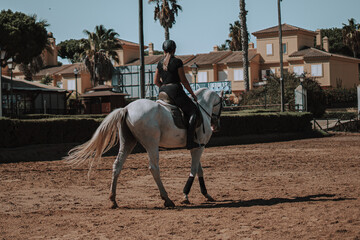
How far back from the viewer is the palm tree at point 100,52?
63031 millimetres

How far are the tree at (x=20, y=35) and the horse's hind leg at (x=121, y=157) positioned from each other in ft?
132

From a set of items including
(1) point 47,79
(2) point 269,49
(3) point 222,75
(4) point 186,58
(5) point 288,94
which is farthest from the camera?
(4) point 186,58

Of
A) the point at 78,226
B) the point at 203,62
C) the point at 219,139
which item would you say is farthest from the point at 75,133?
the point at 203,62

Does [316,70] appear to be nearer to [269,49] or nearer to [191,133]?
[269,49]

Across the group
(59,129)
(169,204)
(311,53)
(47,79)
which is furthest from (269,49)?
(169,204)

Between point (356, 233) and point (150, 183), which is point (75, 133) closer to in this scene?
point (150, 183)

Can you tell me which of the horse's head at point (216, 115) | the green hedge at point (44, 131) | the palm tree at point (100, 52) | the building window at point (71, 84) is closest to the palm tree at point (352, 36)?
the palm tree at point (100, 52)

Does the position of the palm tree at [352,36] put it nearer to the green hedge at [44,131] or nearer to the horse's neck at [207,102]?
the green hedge at [44,131]

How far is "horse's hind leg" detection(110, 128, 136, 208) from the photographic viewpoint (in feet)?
26.7

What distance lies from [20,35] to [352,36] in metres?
55.7

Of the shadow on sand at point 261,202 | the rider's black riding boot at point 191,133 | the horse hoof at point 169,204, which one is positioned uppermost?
the rider's black riding boot at point 191,133

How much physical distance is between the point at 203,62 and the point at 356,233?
6425cm

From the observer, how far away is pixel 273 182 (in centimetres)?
1108

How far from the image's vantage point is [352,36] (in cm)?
8056
